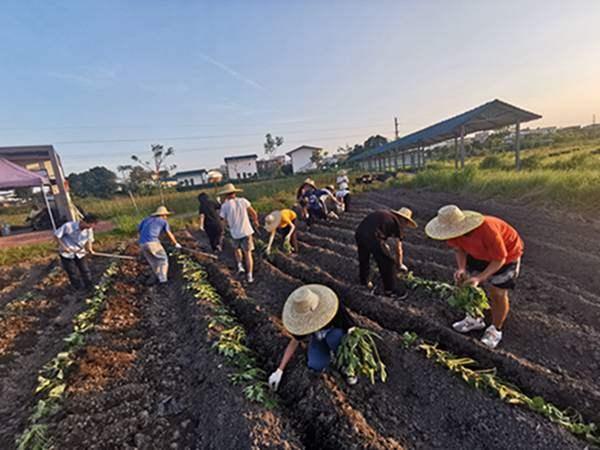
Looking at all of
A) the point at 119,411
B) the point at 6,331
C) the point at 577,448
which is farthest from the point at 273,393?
the point at 6,331

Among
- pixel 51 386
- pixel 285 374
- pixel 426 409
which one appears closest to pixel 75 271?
pixel 51 386

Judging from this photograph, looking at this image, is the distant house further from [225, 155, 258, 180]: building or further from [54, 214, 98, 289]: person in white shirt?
[54, 214, 98, 289]: person in white shirt

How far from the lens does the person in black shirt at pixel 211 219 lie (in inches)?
243

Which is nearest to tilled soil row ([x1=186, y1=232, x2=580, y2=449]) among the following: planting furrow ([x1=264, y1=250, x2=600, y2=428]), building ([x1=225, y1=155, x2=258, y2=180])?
planting furrow ([x1=264, y1=250, x2=600, y2=428])

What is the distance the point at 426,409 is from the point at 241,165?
158 feet

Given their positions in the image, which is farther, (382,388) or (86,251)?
(86,251)

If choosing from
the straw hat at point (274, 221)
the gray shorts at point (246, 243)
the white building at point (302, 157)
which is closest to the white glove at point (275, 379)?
the gray shorts at point (246, 243)

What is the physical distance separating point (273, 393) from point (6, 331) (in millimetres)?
4107

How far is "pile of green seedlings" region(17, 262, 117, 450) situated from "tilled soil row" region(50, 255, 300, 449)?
85mm

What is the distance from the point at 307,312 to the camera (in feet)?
7.02

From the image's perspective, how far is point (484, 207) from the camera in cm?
834

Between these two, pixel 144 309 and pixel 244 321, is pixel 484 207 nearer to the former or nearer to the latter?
pixel 244 321

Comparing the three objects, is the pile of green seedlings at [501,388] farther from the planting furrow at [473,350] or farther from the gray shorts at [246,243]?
the gray shorts at [246,243]

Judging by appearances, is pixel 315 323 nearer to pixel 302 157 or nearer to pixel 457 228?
pixel 457 228
